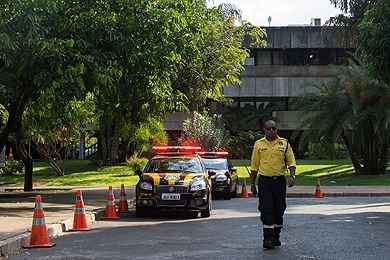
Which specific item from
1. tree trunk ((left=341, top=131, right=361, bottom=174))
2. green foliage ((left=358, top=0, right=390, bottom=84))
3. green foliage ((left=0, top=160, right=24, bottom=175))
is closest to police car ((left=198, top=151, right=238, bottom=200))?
green foliage ((left=358, top=0, right=390, bottom=84))

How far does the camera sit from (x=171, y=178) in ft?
52.0

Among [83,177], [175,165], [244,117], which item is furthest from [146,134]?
[175,165]

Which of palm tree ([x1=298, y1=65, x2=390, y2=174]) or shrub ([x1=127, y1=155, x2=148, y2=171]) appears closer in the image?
palm tree ([x1=298, y1=65, x2=390, y2=174])

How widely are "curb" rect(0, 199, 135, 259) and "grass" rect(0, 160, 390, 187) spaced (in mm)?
15324

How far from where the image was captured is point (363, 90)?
33469 millimetres

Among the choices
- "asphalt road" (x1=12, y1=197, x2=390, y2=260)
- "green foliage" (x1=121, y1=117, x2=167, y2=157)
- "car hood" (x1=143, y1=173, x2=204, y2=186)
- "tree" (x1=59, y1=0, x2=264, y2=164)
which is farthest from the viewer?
"green foliage" (x1=121, y1=117, x2=167, y2=157)

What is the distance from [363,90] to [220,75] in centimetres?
853

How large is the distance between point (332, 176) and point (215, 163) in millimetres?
12742

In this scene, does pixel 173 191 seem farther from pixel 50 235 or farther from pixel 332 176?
pixel 332 176

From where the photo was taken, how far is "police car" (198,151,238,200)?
22.6 meters

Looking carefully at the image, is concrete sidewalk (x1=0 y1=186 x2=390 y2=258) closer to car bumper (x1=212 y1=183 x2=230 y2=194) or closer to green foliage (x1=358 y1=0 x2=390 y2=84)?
car bumper (x1=212 y1=183 x2=230 y2=194)

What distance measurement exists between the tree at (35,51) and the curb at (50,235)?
3081 mm

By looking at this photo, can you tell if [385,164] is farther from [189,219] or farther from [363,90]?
[189,219]

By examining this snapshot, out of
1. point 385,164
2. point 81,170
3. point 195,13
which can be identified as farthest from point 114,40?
point 81,170
